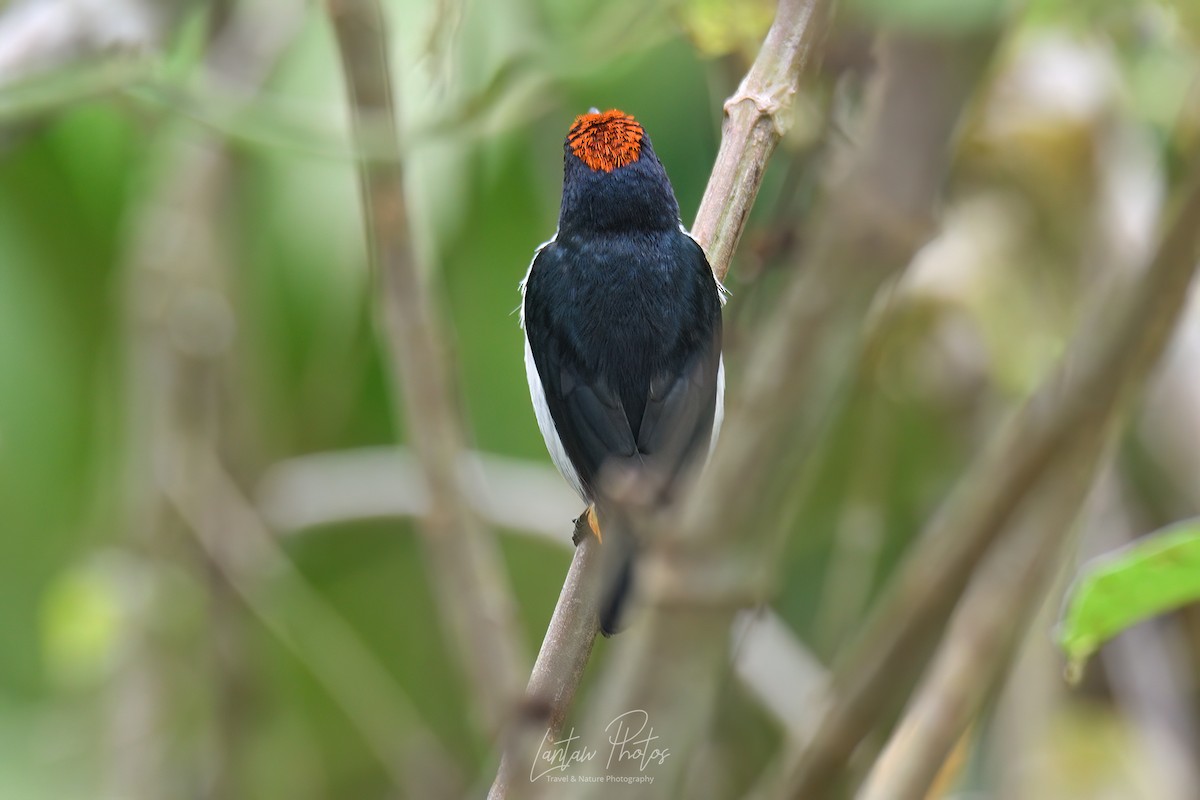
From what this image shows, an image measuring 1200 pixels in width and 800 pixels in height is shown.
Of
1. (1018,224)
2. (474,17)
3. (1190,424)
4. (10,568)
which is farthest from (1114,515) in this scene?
(10,568)

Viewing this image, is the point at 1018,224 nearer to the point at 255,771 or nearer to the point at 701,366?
the point at 701,366

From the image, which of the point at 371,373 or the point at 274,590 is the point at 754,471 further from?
the point at 371,373

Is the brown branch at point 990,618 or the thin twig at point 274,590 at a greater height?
the brown branch at point 990,618

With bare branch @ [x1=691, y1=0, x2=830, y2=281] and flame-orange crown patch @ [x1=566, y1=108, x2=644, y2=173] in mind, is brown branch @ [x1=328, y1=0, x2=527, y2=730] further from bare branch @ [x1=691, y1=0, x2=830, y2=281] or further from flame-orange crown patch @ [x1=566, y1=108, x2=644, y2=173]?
bare branch @ [x1=691, y1=0, x2=830, y2=281]

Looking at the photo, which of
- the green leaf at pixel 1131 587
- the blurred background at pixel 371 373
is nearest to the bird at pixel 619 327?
the blurred background at pixel 371 373

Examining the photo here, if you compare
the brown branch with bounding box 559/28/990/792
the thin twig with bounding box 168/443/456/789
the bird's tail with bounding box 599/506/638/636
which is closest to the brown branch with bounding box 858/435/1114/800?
the bird's tail with bounding box 599/506/638/636

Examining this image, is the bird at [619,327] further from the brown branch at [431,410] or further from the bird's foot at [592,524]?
the brown branch at [431,410]
